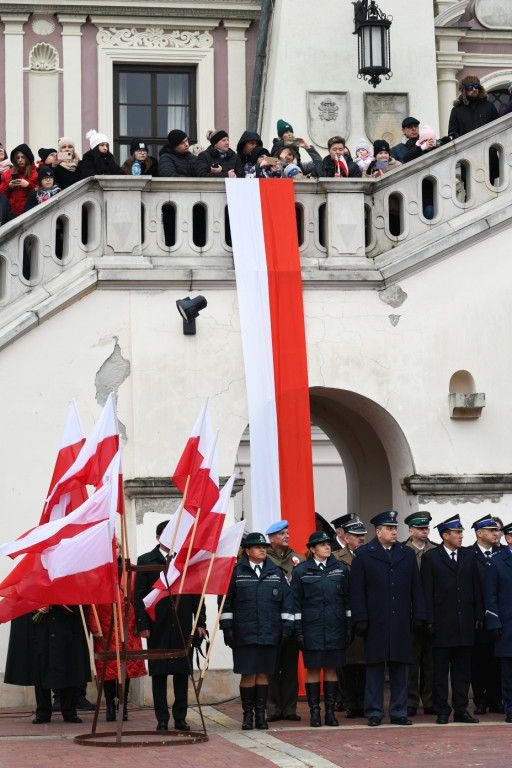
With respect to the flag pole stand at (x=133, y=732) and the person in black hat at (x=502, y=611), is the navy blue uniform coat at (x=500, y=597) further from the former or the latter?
the flag pole stand at (x=133, y=732)

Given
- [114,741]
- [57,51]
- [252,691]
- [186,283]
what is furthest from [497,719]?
[57,51]

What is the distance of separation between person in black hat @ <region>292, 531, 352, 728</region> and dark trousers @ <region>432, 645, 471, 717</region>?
84cm

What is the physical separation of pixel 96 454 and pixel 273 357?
3.25 meters

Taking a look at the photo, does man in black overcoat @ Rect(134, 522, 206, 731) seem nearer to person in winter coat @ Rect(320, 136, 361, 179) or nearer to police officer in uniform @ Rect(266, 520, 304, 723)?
police officer in uniform @ Rect(266, 520, 304, 723)

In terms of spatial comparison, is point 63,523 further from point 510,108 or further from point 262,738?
point 510,108

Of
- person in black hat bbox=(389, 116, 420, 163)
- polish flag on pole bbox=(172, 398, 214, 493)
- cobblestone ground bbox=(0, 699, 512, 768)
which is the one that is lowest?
cobblestone ground bbox=(0, 699, 512, 768)

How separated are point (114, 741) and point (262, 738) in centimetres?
119

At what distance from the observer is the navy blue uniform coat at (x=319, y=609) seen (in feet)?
46.6

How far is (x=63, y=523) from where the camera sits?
13.0m

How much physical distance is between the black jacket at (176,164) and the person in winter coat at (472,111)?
9.10 ft

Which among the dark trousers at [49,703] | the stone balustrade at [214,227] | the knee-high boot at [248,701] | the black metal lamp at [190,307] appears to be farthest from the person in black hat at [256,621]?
the stone balustrade at [214,227]

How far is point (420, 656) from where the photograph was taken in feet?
49.5

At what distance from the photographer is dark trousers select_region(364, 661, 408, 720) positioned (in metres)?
14.1

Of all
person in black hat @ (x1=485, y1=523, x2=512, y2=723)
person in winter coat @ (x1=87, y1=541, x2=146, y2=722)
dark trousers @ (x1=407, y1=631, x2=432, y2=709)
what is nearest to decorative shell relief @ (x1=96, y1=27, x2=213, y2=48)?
person in winter coat @ (x1=87, y1=541, x2=146, y2=722)
